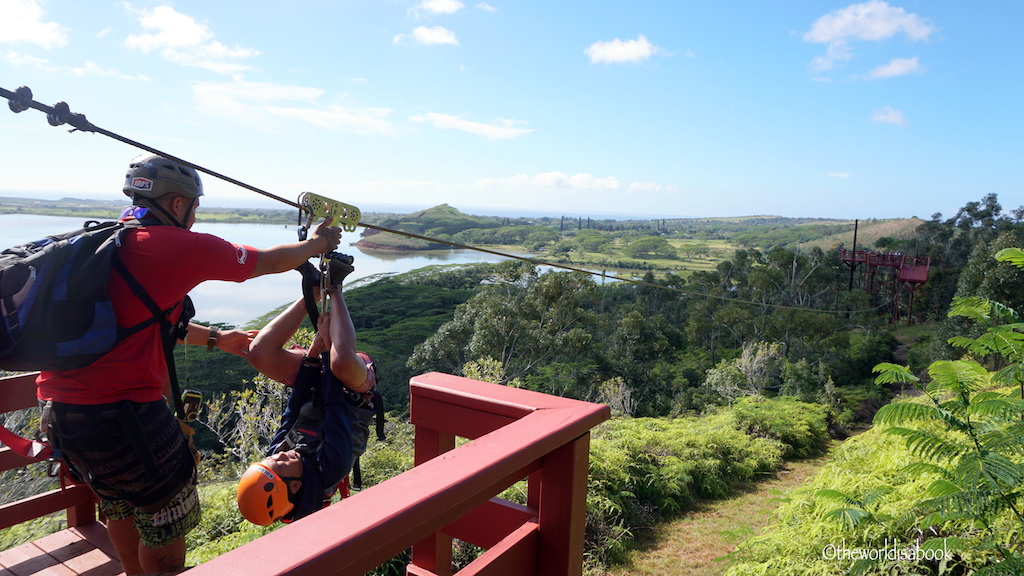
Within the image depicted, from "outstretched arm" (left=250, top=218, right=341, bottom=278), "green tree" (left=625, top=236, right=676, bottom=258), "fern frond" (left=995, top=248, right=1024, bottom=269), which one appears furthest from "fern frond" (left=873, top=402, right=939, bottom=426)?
"green tree" (left=625, top=236, right=676, bottom=258)

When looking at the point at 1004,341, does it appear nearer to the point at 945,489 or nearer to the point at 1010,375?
the point at 1010,375

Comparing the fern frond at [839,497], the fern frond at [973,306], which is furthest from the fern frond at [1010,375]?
the fern frond at [839,497]

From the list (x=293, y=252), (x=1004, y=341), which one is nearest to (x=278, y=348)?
(x=293, y=252)

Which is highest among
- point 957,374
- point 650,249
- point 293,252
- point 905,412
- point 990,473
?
point 293,252

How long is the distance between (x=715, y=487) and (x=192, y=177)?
23.7 feet

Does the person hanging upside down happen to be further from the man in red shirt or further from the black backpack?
the black backpack

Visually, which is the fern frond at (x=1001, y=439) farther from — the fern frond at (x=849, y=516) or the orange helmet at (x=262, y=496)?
Result: the orange helmet at (x=262, y=496)

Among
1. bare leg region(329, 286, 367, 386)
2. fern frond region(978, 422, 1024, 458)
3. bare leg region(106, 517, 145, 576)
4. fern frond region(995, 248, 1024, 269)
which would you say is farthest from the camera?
fern frond region(995, 248, 1024, 269)

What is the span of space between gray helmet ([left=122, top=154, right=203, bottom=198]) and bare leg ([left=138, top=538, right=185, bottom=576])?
1024 mm

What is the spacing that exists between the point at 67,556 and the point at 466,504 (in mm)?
2074

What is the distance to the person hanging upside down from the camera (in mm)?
1503

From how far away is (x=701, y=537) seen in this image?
19.4 feet

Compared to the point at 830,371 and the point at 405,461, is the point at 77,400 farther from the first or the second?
the point at 830,371

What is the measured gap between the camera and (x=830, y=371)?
66.9 ft
